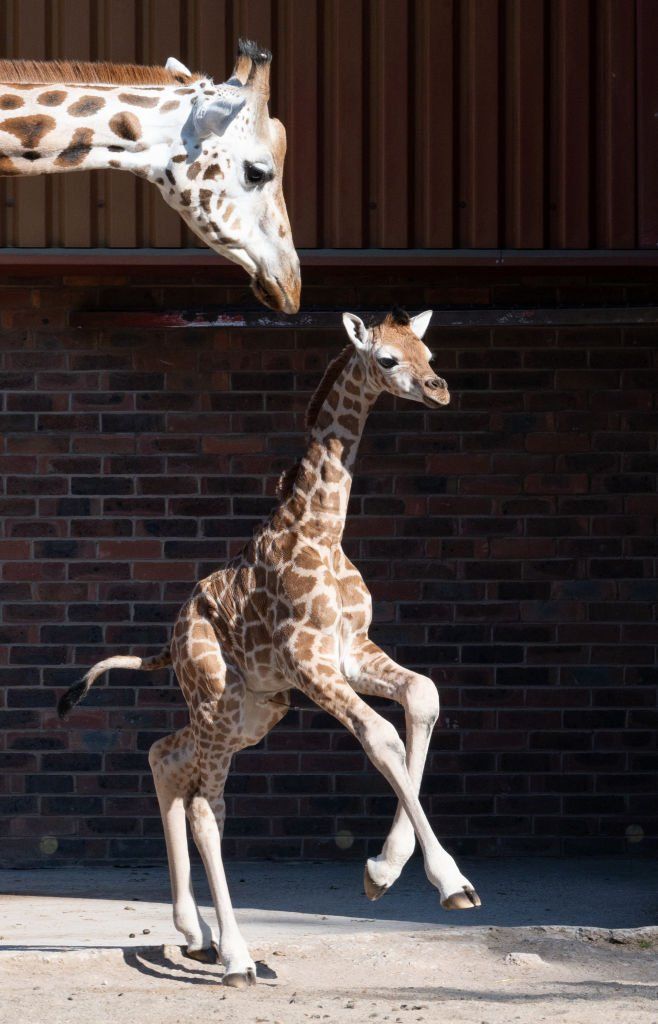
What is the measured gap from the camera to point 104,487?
8.02 metres

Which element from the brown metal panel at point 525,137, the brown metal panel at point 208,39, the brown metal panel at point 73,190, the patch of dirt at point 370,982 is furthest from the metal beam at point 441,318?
the patch of dirt at point 370,982

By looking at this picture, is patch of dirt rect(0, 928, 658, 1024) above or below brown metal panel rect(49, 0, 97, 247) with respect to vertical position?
below

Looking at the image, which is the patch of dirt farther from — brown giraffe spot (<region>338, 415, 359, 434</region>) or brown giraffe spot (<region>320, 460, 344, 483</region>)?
brown giraffe spot (<region>338, 415, 359, 434</region>)

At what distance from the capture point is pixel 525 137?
7.46 meters

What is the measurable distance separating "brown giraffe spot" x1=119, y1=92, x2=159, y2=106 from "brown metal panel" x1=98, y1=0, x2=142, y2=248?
9.11ft

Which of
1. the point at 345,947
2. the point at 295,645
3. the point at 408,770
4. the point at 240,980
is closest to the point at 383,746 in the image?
the point at 408,770

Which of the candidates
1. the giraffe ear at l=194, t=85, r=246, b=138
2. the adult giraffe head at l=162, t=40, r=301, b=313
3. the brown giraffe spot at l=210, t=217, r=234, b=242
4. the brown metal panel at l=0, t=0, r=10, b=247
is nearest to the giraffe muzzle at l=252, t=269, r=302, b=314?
the adult giraffe head at l=162, t=40, r=301, b=313

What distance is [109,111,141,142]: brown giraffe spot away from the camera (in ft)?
15.1

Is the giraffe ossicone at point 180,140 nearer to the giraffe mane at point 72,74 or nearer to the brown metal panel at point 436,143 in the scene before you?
the giraffe mane at point 72,74

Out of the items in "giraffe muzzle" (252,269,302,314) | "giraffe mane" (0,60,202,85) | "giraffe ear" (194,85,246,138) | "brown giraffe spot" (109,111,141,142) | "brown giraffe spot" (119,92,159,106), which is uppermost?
"giraffe mane" (0,60,202,85)

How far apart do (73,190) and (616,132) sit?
→ 8.82ft

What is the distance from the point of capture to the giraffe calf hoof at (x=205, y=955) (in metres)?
6.03

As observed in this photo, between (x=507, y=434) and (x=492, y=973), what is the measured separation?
314 cm

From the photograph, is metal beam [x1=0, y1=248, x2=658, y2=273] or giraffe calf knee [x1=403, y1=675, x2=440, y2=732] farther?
metal beam [x1=0, y1=248, x2=658, y2=273]
